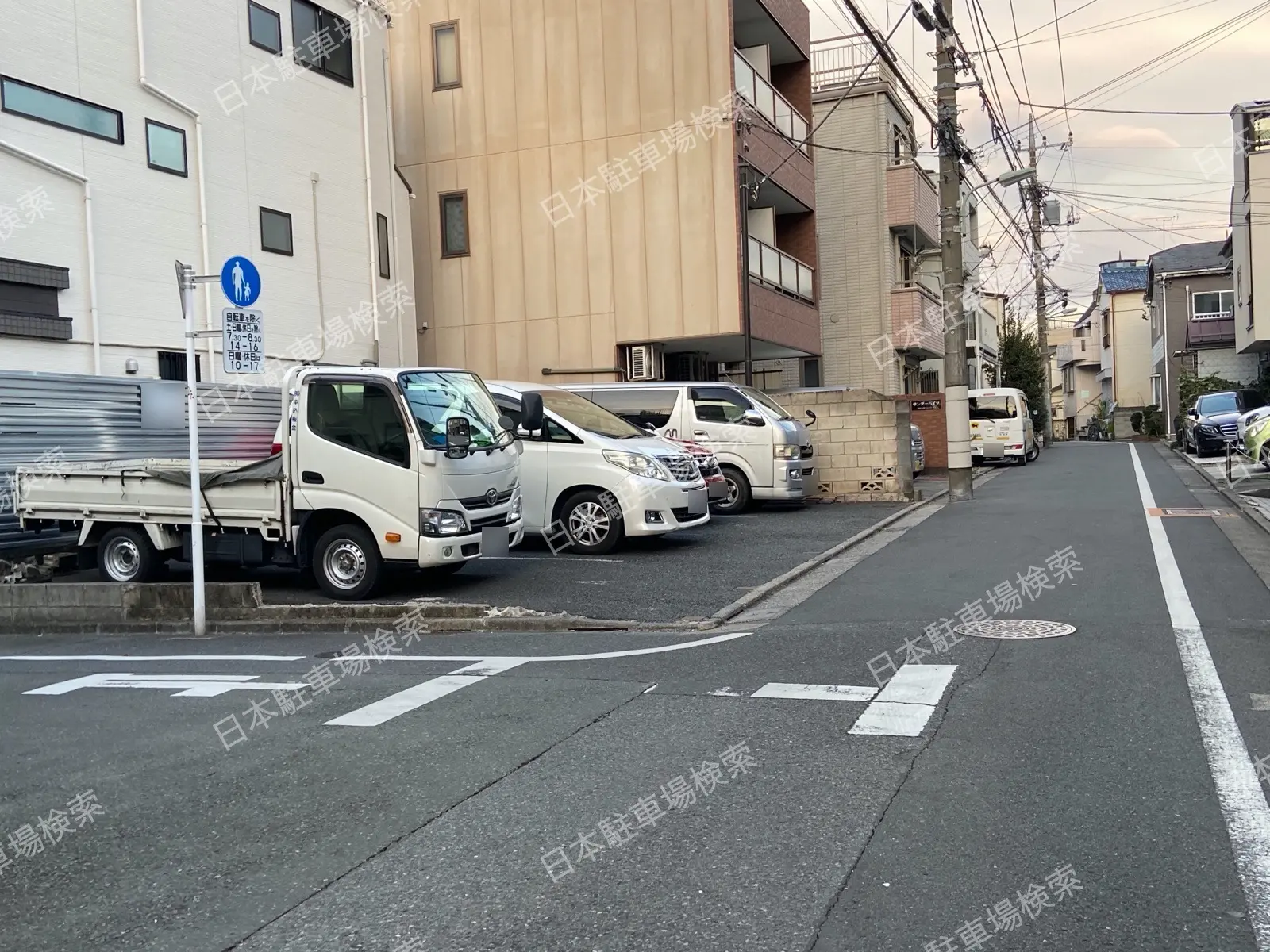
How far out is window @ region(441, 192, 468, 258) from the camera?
2266cm

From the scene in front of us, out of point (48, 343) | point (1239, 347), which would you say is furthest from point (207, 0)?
point (1239, 347)

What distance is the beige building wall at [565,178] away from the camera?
67.4ft

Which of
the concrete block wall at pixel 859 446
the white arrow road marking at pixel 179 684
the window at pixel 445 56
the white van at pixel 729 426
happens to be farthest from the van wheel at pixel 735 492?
the window at pixel 445 56

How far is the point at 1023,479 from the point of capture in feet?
75.8

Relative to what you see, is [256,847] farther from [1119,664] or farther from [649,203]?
[649,203]

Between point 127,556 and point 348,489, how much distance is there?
3.03 m

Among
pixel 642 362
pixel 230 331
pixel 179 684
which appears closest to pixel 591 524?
pixel 230 331

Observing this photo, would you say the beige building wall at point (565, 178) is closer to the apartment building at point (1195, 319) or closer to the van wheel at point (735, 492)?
the van wheel at point (735, 492)

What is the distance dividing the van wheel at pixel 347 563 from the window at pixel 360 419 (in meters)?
0.81

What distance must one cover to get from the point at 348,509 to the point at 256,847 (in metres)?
6.22

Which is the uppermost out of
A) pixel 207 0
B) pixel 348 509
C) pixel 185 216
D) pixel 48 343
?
pixel 207 0

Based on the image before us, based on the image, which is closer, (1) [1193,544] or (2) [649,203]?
(1) [1193,544]

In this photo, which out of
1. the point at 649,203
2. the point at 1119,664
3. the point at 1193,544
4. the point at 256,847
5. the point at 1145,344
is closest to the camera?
the point at 256,847

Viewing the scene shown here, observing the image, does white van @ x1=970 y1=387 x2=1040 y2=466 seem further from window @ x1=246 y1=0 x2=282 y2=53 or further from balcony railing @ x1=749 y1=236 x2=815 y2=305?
window @ x1=246 y1=0 x2=282 y2=53
